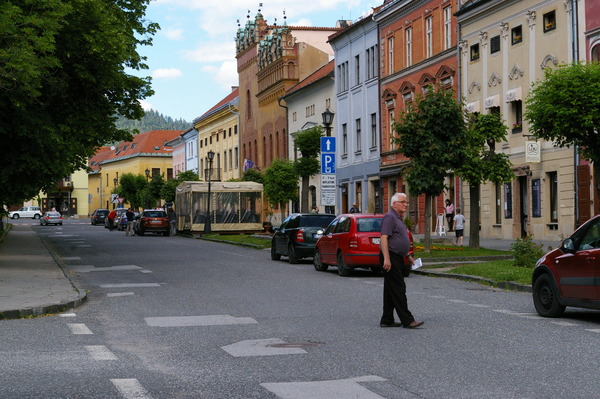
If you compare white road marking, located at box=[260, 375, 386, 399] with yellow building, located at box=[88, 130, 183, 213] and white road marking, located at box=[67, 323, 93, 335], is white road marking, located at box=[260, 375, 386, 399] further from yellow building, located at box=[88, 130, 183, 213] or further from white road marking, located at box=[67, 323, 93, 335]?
yellow building, located at box=[88, 130, 183, 213]

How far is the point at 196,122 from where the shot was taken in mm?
109688

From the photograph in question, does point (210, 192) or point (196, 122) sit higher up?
point (196, 122)

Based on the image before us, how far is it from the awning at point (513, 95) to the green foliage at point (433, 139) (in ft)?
31.8

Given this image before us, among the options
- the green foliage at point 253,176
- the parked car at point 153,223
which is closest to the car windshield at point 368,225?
the parked car at point 153,223

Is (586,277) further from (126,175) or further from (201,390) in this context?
(126,175)

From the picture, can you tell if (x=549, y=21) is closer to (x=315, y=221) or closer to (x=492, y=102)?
(x=492, y=102)

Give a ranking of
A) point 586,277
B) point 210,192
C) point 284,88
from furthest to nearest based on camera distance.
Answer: point 284,88 < point 210,192 < point 586,277

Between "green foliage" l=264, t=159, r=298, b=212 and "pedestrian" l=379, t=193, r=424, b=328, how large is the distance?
45.1 m

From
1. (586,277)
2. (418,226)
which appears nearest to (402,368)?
(586,277)

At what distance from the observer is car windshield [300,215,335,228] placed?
29.5 m

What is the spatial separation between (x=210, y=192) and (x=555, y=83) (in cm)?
3329

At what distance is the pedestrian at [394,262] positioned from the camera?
13047 millimetres

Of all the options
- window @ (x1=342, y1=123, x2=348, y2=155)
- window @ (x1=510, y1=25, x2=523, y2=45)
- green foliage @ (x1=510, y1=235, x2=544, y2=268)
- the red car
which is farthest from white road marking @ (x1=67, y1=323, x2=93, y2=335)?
window @ (x1=342, y1=123, x2=348, y2=155)

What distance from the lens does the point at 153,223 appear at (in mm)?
61594
